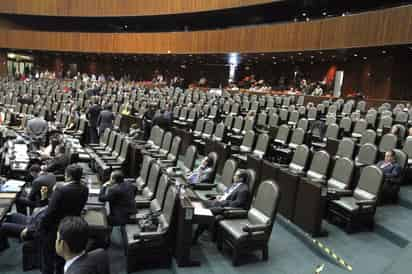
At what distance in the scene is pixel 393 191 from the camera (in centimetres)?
521

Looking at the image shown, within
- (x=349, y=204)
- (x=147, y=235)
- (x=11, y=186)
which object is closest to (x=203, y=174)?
(x=147, y=235)

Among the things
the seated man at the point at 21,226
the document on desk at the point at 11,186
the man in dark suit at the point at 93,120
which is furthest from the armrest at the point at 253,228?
the man in dark suit at the point at 93,120

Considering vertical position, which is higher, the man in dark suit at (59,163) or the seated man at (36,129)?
the seated man at (36,129)

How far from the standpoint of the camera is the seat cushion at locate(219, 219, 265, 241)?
3.71m

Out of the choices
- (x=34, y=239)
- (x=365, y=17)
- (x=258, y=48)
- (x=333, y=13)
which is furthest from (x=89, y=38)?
(x=34, y=239)

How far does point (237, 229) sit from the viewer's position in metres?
3.87

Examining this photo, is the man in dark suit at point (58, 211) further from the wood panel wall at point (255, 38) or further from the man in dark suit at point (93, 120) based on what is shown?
the wood panel wall at point (255, 38)

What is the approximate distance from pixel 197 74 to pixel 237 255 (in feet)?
75.0

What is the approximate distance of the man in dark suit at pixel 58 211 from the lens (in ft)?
11.0

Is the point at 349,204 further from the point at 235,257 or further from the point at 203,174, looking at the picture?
the point at 203,174

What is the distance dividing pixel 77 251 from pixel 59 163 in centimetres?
374

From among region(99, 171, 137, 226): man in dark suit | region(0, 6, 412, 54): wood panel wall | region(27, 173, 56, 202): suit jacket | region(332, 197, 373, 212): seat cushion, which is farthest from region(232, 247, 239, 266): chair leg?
region(0, 6, 412, 54): wood panel wall

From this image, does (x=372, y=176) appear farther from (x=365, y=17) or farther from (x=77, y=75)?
(x=77, y=75)

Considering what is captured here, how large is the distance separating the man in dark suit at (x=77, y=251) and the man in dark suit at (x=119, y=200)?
1.91 metres
